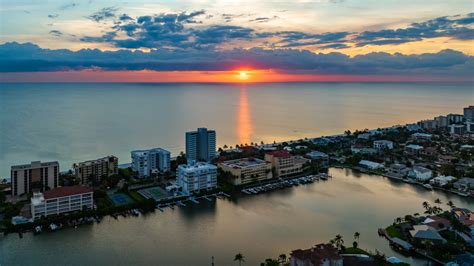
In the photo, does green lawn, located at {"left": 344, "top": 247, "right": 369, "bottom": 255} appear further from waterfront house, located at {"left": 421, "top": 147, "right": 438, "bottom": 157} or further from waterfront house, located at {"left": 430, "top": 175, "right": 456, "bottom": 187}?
waterfront house, located at {"left": 421, "top": 147, "right": 438, "bottom": 157}

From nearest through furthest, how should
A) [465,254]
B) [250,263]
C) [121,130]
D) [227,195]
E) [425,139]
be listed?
[465,254], [250,263], [227,195], [425,139], [121,130]

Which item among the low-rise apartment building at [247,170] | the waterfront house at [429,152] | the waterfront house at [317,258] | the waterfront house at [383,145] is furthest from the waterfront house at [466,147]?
the waterfront house at [317,258]

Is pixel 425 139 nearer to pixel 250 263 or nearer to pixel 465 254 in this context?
pixel 465 254

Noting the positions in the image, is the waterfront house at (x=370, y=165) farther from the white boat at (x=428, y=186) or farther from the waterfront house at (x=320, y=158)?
the white boat at (x=428, y=186)

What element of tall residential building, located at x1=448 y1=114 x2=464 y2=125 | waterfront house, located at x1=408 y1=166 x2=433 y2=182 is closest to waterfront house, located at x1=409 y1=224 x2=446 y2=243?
waterfront house, located at x1=408 y1=166 x2=433 y2=182

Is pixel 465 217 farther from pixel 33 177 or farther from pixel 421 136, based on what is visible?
pixel 421 136

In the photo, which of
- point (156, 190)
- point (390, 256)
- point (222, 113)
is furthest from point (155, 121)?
point (390, 256)

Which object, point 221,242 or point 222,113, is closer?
point 221,242

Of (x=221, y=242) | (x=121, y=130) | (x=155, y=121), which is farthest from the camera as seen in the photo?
(x=155, y=121)

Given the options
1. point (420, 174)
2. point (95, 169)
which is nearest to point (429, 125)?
point (420, 174)
